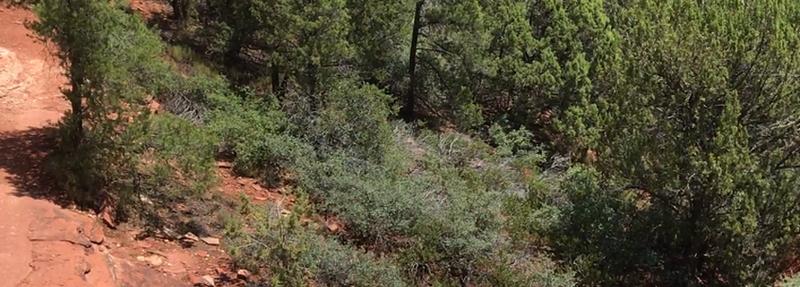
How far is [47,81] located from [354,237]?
265 inches

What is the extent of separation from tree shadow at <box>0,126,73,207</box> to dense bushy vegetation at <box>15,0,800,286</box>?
0.25 meters

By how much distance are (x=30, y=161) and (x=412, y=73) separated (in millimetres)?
11493

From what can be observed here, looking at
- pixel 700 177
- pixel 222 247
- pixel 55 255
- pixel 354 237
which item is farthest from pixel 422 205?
pixel 55 255

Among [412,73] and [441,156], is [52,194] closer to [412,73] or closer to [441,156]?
[441,156]

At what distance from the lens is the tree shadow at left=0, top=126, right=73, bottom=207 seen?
9.95 metres

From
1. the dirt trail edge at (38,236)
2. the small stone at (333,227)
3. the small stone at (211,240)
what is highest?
the dirt trail edge at (38,236)

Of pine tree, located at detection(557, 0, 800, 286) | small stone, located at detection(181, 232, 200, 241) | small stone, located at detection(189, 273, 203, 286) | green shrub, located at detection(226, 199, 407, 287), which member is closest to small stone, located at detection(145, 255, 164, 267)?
small stone, located at detection(189, 273, 203, 286)

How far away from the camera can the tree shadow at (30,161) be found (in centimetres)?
995

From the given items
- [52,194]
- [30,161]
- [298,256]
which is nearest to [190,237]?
[52,194]

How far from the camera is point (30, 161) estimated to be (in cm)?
1060

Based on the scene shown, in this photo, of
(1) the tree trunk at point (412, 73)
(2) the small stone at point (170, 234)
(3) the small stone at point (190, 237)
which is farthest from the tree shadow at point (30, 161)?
(1) the tree trunk at point (412, 73)

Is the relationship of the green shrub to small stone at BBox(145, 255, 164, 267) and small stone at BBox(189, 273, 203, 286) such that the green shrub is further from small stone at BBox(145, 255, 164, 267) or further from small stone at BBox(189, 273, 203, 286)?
small stone at BBox(145, 255, 164, 267)

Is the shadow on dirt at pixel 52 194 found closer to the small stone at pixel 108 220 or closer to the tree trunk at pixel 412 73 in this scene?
the small stone at pixel 108 220

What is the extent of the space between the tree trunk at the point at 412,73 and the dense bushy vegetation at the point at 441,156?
205 centimetres
